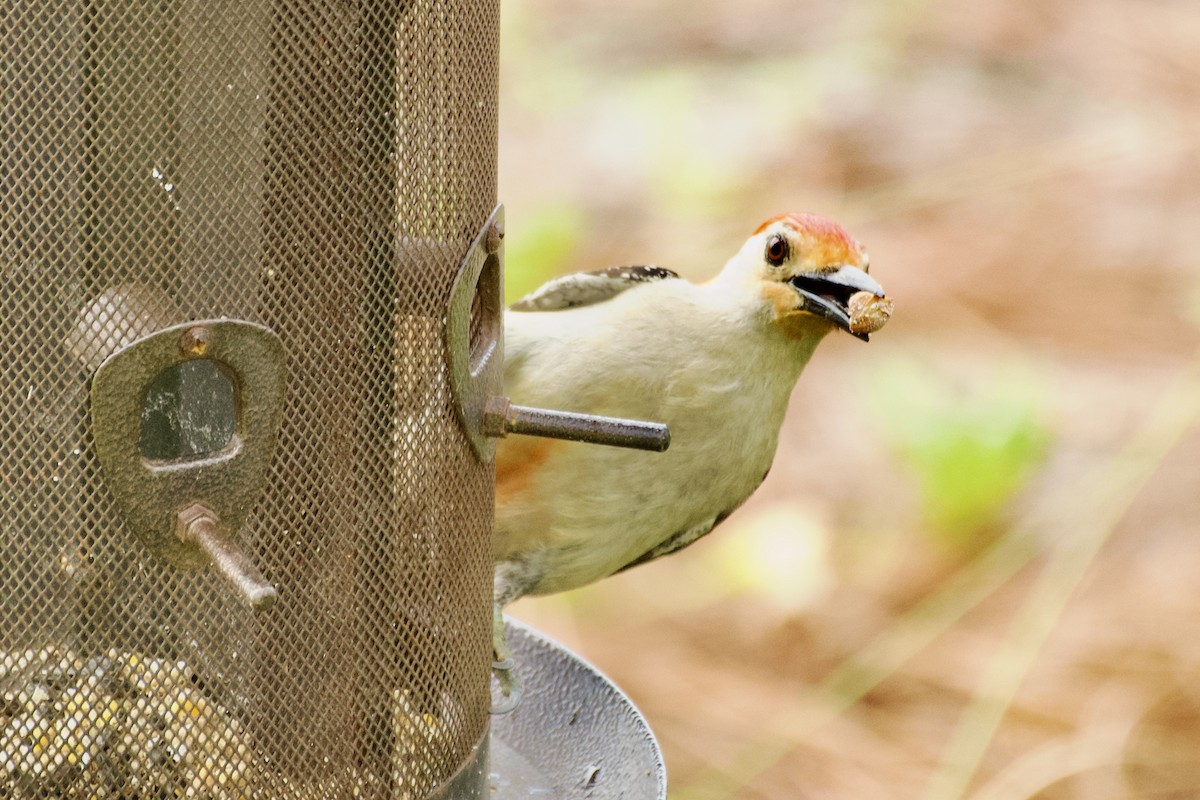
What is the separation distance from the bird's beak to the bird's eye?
0.20 ft

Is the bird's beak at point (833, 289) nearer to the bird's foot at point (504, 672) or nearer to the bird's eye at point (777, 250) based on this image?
the bird's eye at point (777, 250)

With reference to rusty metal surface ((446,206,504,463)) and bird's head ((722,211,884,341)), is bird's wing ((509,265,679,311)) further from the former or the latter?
rusty metal surface ((446,206,504,463))

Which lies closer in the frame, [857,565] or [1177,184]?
[857,565]

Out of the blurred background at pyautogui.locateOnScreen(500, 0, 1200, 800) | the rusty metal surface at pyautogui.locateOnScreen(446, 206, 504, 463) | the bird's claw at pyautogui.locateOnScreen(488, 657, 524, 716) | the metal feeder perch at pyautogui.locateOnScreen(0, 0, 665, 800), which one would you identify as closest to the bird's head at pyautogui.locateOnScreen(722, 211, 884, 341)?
the rusty metal surface at pyautogui.locateOnScreen(446, 206, 504, 463)

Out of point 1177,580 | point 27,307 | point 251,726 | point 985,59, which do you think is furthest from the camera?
point 985,59

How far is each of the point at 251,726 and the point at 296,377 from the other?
1.83ft

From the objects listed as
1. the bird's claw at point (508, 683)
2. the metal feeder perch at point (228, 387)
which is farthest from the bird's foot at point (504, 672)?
the metal feeder perch at point (228, 387)

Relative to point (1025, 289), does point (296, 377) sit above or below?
above

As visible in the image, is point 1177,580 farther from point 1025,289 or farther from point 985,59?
point 985,59

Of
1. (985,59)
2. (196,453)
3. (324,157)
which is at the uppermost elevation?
(324,157)

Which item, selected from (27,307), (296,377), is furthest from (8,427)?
(296,377)

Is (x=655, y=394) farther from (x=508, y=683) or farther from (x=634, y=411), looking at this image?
(x=508, y=683)

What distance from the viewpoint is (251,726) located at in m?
2.53

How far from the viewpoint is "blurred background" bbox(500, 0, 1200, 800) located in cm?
668
